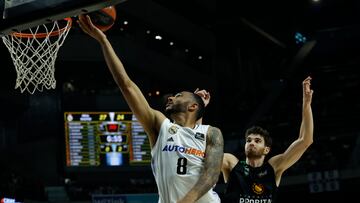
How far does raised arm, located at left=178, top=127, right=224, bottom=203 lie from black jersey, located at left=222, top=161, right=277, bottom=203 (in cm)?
130

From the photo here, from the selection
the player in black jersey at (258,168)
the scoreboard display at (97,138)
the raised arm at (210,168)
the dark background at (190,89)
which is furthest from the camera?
the scoreboard display at (97,138)

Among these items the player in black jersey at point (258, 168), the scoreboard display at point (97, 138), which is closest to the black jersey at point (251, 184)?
the player in black jersey at point (258, 168)

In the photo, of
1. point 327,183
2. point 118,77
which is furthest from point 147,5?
point 118,77

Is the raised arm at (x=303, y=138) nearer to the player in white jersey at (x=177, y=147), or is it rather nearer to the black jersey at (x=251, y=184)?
the black jersey at (x=251, y=184)

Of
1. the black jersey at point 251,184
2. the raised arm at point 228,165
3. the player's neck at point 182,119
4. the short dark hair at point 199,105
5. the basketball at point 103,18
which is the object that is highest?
the basketball at point 103,18

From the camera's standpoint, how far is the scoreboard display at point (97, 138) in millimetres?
17016

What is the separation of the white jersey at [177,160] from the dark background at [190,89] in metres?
12.2

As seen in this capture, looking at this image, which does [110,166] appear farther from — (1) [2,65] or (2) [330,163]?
(2) [330,163]

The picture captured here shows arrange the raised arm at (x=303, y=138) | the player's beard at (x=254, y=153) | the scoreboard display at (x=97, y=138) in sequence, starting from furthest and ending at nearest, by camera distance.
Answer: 1. the scoreboard display at (x=97, y=138)
2. the player's beard at (x=254, y=153)
3. the raised arm at (x=303, y=138)

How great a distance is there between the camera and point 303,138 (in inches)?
203

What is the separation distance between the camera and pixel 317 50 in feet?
88.3

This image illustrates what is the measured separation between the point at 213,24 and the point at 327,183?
981 cm

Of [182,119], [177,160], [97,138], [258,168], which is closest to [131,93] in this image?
[182,119]

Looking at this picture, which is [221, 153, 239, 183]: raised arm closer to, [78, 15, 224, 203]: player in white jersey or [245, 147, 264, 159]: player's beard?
[245, 147, 264, 159]: player's beard
